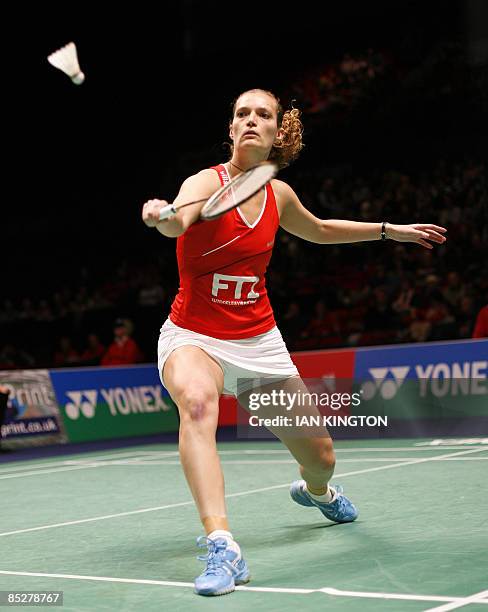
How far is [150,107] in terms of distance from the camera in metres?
19.7

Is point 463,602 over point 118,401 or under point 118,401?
over

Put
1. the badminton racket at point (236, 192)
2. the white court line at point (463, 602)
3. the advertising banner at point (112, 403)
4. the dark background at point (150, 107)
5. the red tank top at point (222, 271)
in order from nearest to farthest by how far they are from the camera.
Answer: the white court line at point (463, 602) → the badminton racket at point (236, 192) → the red tank top at point (222, 271) → the advertising banner at point (112, 403) → the dark background at point (150, 107)

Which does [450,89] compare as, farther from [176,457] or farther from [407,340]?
[176,457]

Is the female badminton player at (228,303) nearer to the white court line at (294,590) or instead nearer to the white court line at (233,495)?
the white court line at (294,590)

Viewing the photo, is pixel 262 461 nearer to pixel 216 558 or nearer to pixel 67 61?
pixel 67 61

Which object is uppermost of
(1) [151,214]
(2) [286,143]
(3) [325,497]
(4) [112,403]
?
(2) [286,143]

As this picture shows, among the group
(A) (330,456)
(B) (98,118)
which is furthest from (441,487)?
(B) (98,118)

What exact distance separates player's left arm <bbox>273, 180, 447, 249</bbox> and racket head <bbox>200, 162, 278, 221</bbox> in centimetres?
63

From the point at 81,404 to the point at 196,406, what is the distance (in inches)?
314

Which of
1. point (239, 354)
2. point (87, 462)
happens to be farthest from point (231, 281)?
point (87, 462)

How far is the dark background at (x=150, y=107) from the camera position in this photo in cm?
1641

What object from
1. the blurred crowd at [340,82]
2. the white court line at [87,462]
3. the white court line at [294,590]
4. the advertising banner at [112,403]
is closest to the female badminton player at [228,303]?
the white court line at [294,590]

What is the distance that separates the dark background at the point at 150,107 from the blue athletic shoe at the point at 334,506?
1157 cm

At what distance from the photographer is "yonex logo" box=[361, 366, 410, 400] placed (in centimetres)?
979
